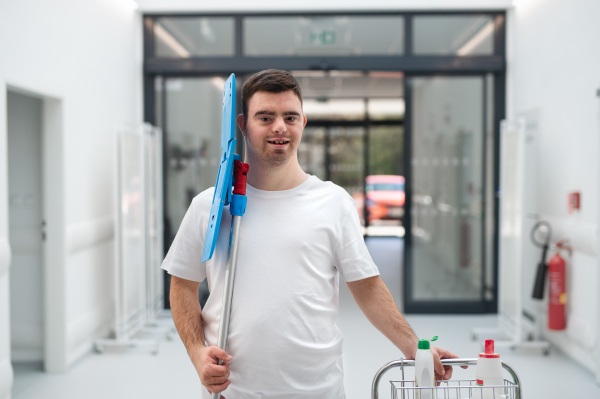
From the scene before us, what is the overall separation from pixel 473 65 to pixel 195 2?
106 inches

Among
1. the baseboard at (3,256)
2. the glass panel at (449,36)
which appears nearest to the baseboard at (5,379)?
the baseboard at (3,256)

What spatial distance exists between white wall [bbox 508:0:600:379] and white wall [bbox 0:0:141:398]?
138 inches

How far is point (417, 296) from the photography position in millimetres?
5773

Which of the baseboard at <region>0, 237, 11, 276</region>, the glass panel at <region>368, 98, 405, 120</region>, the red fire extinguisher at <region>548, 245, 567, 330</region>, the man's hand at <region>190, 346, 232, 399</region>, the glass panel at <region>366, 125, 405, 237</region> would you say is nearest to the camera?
the man's hand at <region>190, 346, 232, 399</region>

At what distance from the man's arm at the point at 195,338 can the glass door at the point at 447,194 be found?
4417 mm

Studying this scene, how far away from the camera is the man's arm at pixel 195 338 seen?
1298 mm

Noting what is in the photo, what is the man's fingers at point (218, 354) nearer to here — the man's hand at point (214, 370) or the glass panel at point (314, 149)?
the man's hand at point (214, 370)

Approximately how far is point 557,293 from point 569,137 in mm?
1133

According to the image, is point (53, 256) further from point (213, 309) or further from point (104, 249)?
point (213, 309)

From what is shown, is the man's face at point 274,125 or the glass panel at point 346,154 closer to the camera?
the man's face at point 274,125

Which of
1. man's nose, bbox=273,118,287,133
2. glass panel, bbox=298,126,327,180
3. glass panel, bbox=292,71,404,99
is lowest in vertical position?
man's nose, bbox=273,118,287,133

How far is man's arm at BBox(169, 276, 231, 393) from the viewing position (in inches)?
51.1

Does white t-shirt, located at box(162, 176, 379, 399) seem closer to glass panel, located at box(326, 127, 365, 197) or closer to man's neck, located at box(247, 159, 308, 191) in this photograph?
man's neck, located at box(247, 159, 308, 191)

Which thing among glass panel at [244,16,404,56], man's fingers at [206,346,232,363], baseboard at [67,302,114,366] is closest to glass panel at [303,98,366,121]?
glass panel at [244,16,404,56]
